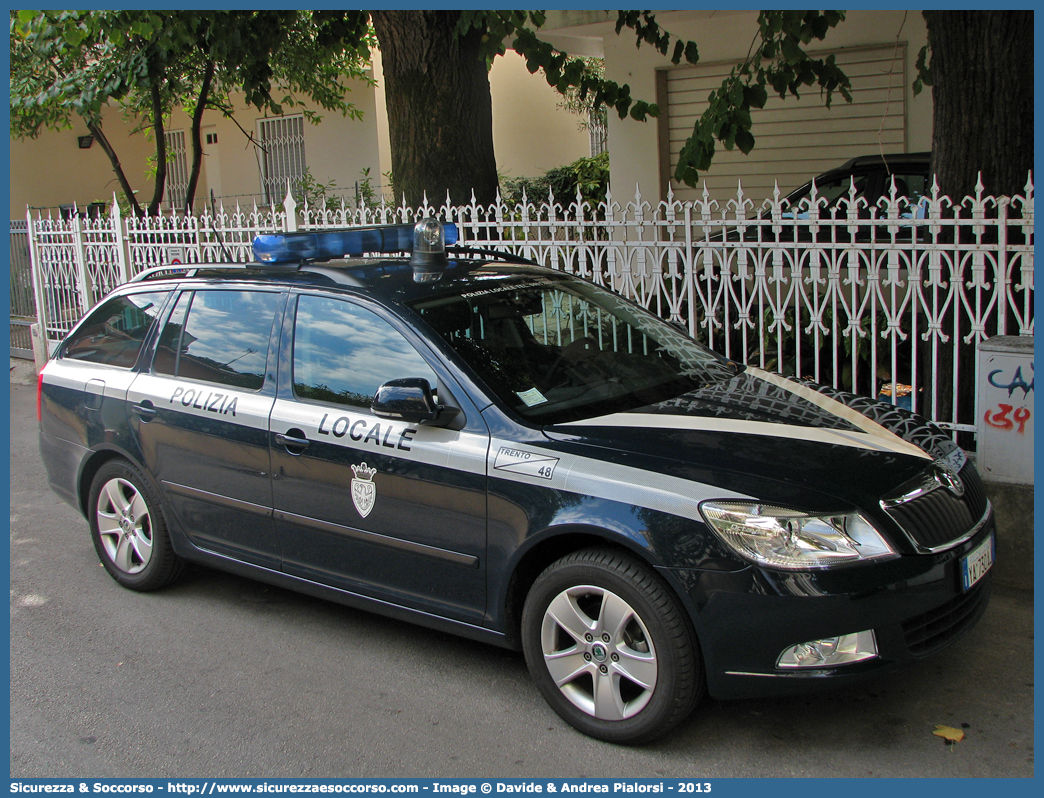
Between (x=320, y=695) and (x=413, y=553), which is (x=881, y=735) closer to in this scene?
(x=413, y=553)

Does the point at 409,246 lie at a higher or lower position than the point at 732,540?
higher

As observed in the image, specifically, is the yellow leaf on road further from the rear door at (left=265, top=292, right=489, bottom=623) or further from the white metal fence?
the white metal fence

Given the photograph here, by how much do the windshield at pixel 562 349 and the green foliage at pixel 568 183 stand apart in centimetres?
1074

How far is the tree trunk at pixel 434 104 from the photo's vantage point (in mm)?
8242

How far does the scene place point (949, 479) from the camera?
3.50 m

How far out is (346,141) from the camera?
17250 mm

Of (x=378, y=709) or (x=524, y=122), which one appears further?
(x=524, y=122)

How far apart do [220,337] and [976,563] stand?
10.9ft

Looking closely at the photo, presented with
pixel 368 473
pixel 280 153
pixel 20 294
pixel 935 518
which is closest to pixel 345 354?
pixel 368 473

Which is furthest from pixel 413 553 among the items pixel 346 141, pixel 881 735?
pixel 346 141

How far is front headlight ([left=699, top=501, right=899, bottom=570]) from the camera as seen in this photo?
3.02m

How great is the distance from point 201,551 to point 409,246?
1.92 m

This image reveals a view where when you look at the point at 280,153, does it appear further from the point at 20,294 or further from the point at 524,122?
the point at 20,294

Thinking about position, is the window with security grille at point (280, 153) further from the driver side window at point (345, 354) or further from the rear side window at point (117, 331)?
the driver side window at point (345, 354)
